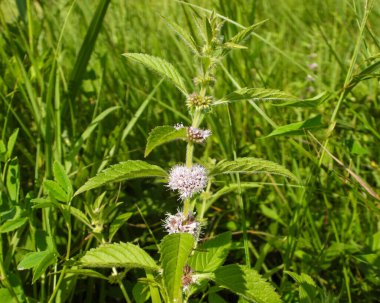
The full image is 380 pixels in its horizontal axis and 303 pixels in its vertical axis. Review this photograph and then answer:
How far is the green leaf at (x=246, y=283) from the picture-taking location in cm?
85

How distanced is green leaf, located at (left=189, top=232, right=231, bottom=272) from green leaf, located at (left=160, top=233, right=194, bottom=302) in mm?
265

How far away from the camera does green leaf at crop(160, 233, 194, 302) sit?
72 cm

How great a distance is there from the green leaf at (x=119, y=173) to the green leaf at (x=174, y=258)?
0.46 feet

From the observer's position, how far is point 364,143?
72.2 inches

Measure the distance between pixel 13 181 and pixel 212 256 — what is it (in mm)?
540

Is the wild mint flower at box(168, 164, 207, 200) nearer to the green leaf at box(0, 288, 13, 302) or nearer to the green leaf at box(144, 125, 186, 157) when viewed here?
the green leaf at box(144, 125, 186, 157)

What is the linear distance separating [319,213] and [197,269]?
76 cm

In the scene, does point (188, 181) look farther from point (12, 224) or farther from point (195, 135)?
point (12, 224)

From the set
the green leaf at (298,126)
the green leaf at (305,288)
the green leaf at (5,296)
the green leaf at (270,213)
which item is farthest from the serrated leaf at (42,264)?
the green leaf at (270,213)

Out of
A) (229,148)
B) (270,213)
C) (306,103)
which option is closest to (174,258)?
(306,103)

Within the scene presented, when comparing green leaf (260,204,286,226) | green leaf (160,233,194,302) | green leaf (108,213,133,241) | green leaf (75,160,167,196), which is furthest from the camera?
green leaf (260,204,286,226)

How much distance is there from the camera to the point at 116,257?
87cm

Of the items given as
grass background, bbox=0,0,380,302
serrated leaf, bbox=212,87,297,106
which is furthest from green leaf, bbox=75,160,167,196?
grass background, bbox=0,0,380,302

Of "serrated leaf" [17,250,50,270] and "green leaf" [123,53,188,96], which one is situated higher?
"green leaf" [123,53,188,96]
